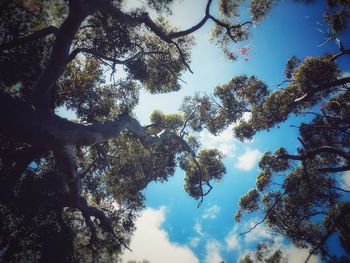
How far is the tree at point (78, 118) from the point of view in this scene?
752 centimetres

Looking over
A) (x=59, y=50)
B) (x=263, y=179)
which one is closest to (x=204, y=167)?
(x=263, y=179)

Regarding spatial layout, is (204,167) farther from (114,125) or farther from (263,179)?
(114,125)

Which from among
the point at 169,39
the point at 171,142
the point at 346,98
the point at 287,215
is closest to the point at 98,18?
the point at 169,39

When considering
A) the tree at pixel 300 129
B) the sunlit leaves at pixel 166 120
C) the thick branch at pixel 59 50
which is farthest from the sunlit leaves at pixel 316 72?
the thick branch at pixel 59 50

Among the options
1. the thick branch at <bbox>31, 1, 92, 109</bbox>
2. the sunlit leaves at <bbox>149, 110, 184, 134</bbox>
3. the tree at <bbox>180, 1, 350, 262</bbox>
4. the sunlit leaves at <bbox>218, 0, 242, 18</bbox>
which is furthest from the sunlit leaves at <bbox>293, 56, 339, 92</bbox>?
the thick branch at <bbox>31, 1, 92, 109</bbox>

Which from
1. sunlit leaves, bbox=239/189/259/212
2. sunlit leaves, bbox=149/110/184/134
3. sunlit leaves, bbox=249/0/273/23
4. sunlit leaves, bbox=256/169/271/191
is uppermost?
sunlit leaves, bbox=149/110/184/134

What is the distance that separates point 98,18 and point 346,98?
45.2ft

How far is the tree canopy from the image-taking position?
811 cm

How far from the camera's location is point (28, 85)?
465 inches

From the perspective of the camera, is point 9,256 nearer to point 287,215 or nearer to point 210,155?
point 210,155

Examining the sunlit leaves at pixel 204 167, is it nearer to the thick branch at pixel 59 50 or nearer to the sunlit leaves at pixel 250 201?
the sunlit leaves at pixel 250 201

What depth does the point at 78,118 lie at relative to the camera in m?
13.4

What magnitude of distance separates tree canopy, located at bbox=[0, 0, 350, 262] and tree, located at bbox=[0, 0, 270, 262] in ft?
0.15

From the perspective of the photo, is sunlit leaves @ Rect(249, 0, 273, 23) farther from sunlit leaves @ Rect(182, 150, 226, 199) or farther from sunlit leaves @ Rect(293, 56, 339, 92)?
sunlit leaves @ Rect(182, 150, 226, 199)
